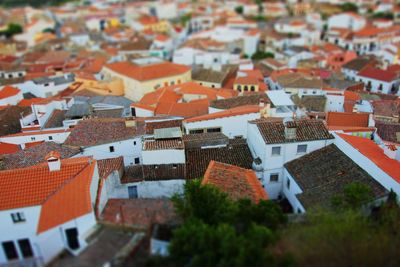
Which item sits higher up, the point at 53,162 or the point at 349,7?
the point at 53,162

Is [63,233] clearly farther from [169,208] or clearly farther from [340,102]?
[340,102]

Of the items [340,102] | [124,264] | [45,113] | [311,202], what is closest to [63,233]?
[124,264]

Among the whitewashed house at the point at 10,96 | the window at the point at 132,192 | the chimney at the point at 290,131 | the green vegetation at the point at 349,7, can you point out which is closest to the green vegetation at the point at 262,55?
the whitewashed house at the point at 10,96

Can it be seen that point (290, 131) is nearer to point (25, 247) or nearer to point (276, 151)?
point (276, 151)

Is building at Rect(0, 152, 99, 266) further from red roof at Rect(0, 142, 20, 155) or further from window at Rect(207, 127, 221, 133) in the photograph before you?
red roof at Rect(0, 142, 20, 155)

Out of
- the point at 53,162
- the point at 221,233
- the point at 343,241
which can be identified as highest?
the point at 53,162

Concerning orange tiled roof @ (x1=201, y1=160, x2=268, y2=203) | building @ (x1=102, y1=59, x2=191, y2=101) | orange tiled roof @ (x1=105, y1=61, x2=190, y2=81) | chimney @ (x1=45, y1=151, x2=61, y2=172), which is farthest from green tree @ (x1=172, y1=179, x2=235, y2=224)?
orange tiled roof @ (x1=105, y1=61, x2=190, y2=81)

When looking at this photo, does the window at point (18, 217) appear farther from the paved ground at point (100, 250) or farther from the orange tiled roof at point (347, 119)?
the orange tiled roof at point (347, 119)

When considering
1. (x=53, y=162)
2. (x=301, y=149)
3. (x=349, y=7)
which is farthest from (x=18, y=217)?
(x=349, y=7)
